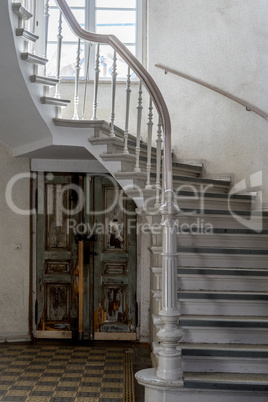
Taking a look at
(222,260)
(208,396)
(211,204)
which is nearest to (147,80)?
(211,204)

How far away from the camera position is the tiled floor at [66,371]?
3916 mm

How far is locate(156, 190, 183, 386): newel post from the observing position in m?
3.39

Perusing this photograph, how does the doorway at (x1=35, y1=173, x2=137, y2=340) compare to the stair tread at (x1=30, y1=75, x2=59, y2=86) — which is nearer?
the stair tread at (x1=30, y1=75, x2=59, y2=86)

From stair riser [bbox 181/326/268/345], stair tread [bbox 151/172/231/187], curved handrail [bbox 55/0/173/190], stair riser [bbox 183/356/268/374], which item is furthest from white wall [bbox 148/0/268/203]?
stair riser [bbox 183/356/268/374]

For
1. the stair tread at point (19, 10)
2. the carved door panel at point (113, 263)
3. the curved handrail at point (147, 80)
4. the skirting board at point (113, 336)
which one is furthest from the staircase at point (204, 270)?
the skirting board at point (113, 336)

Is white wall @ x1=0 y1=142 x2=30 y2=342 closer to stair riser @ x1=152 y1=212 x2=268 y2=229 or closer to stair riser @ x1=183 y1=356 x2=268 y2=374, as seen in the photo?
stair riser @ x1=152 y1=212 x2=268 y2=229

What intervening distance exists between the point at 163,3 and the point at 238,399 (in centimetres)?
450

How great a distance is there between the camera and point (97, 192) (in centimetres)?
593

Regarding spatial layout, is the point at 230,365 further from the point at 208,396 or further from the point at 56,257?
the point at 56,257

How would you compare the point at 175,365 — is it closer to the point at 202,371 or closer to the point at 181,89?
the point at 202,371

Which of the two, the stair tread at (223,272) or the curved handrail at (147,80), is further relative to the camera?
the stair tread at (223,272)

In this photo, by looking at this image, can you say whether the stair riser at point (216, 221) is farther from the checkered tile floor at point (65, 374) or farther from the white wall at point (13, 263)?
the white wall at point (13, 263)

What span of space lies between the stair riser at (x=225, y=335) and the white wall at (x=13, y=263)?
2.59m

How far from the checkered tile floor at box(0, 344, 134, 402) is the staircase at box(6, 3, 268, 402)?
17.7 inches
